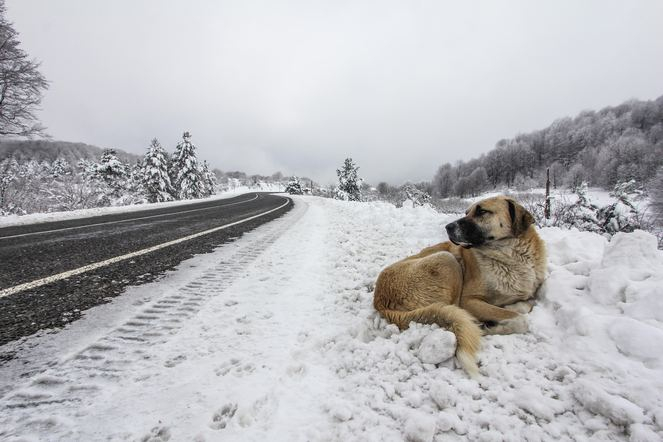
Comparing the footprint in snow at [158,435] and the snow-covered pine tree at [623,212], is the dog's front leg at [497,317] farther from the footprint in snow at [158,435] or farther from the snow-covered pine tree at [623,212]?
the snow-covered pine tree at [623,212]

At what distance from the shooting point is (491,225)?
285 centimetres

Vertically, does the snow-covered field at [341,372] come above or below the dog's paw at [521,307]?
below

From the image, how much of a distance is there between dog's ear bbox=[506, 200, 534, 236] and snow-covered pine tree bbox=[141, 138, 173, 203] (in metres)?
38.1

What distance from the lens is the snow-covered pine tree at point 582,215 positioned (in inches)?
239

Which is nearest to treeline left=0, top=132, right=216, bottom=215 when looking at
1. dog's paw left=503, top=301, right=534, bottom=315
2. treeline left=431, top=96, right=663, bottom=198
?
dog's paw left=503, top=301, right=534, bottom=315

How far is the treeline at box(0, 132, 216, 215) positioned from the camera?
17.1 metres

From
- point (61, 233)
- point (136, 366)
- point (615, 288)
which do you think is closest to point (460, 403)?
point (615, 288)

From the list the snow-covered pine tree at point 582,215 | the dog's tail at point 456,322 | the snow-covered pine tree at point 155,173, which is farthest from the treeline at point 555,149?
the dog's tail at point 456,322

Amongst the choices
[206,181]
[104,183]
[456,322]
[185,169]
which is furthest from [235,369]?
[206,181]

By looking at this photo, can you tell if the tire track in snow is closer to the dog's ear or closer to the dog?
the dog

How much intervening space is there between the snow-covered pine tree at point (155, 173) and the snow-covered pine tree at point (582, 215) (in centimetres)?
3761

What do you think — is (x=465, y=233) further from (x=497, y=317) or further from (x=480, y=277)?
(x=497, y=317)

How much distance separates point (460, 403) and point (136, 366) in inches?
85.7

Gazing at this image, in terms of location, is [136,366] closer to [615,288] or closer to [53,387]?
[53,387]
